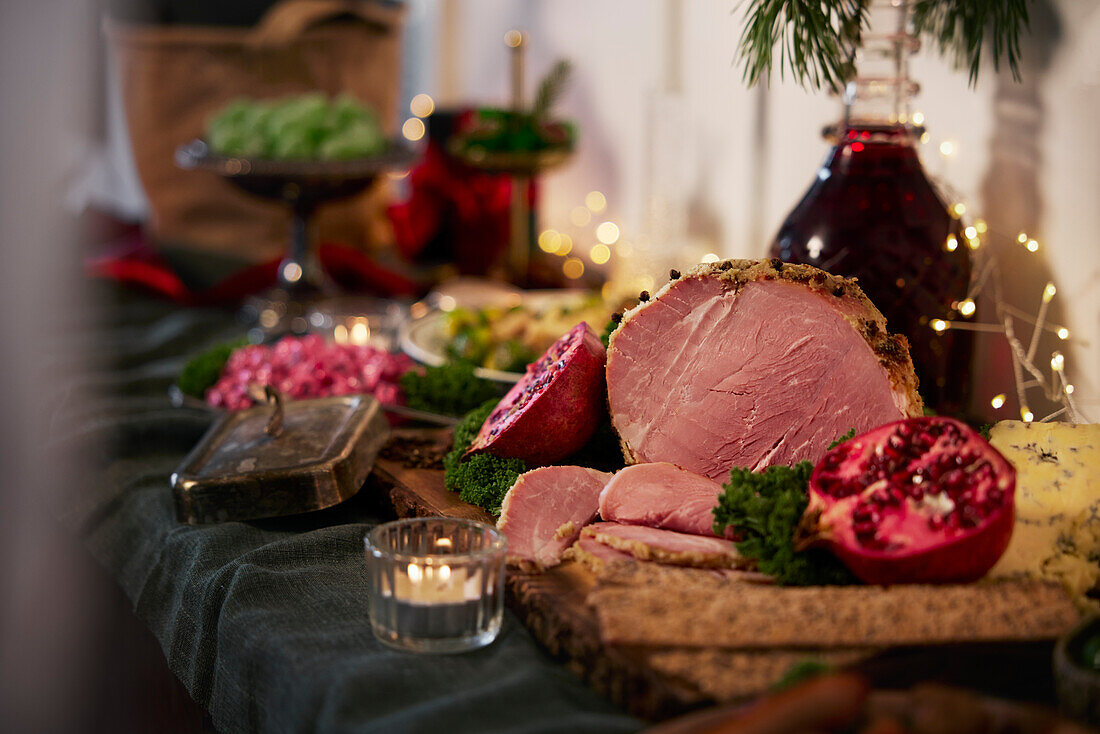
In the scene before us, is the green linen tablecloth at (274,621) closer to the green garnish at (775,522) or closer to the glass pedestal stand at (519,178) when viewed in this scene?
the green garnish at (775,522)

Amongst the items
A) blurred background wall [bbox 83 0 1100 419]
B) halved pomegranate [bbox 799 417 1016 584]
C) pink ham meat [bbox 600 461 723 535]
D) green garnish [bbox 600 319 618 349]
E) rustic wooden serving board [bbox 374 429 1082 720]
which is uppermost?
blurred background wall [bbox 83 0 1100 419]

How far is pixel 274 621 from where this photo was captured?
1083 mm

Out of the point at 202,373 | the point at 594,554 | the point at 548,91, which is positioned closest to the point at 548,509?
the point at 594,554

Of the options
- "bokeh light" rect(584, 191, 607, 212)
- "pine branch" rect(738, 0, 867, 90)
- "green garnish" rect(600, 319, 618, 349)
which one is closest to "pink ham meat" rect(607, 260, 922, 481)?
"green garnish" rect(600, 319, 618, 349)

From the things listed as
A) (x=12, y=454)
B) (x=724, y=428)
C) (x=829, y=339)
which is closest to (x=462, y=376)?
(x=724, y=428)

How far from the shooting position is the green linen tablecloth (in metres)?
0.90

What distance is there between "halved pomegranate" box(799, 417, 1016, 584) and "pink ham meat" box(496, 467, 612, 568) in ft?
0.89

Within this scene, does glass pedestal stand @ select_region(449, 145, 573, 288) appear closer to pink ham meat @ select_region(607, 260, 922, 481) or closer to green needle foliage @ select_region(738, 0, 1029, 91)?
green needle foliage @ select_region(738, 0, 1029, 91)

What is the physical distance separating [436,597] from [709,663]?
27 cm

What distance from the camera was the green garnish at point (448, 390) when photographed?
1.71 m

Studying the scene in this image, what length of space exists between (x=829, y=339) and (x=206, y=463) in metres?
0.84

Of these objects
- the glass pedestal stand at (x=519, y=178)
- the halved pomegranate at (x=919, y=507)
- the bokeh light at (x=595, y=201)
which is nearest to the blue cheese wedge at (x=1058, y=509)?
the halved pomegranate at (x=919, y=507)

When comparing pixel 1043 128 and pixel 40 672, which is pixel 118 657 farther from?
pixel 1043 128

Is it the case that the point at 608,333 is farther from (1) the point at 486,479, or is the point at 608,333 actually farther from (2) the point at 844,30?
(2) the point at 844,30
